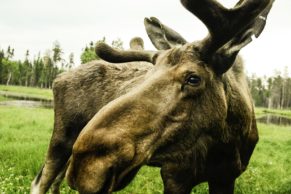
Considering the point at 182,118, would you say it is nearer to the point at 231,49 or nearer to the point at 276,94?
the point at 231,49

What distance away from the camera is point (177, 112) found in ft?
10.1

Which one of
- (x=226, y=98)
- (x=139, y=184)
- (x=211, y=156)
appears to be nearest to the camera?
(x=226, y=98)

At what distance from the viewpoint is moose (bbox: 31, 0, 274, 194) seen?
102 inches

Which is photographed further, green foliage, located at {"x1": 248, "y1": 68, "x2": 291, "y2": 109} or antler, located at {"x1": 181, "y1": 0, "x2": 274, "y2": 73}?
green foliage, located at {"x1": 248, "y1": 68, "x2": 291, "y2": 109}

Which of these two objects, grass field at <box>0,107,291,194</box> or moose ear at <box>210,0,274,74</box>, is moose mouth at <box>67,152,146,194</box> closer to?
moose ear at <box>210,0,274,74</box>

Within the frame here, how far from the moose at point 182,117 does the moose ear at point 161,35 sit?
12 millimetres

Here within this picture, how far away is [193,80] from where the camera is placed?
3.17 metres

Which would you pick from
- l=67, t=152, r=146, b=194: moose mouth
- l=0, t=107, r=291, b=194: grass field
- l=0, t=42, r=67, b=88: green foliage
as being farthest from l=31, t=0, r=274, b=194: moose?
l=0, t=42, r=67, b=88: green foliage

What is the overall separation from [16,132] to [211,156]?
417 inches

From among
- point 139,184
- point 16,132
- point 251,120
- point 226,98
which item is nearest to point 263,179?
point 139,184

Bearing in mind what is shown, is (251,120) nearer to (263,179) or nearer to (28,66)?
(263,179)

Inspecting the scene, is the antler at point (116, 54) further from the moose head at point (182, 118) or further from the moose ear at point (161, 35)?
the moose ear at point (161, 35)

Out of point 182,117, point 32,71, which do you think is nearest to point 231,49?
point 182,117

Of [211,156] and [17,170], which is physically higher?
[211,156]
